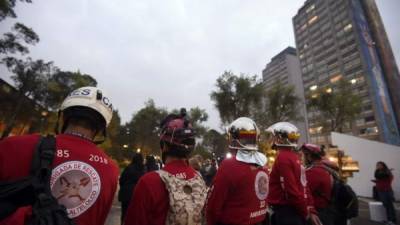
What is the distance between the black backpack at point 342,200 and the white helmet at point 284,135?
804 mm

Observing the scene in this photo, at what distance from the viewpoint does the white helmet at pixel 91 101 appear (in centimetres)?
178

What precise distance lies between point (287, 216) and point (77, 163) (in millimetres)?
3178

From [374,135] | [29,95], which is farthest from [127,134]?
[374,135]

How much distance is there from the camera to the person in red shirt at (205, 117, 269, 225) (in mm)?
2859

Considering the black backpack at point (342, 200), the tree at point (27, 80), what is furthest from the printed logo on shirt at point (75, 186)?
the tree at point (27, 80)

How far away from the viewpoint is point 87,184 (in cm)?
161

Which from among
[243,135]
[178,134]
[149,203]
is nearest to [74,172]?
[149,203]

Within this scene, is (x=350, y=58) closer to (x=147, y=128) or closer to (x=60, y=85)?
(x=147, y=128)

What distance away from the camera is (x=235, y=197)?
9.57 ft

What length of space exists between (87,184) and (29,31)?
27.2 metres

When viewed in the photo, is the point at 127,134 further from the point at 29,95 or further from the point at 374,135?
the point at 374,135

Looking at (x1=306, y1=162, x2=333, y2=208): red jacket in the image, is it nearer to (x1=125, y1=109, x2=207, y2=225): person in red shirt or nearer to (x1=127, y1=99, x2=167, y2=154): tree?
(x1=125, y1=109, x2=207, y2=225): person in red shirt

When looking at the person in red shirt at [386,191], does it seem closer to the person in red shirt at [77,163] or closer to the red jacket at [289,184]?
the red jacket at [289,184]

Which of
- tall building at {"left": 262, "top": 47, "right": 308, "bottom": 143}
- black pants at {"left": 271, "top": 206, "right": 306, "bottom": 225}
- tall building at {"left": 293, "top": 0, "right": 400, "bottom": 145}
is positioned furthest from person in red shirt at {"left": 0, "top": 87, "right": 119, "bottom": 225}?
tall building at {"left": 262, "top": 47, "right": 308, "bottom": 143}
